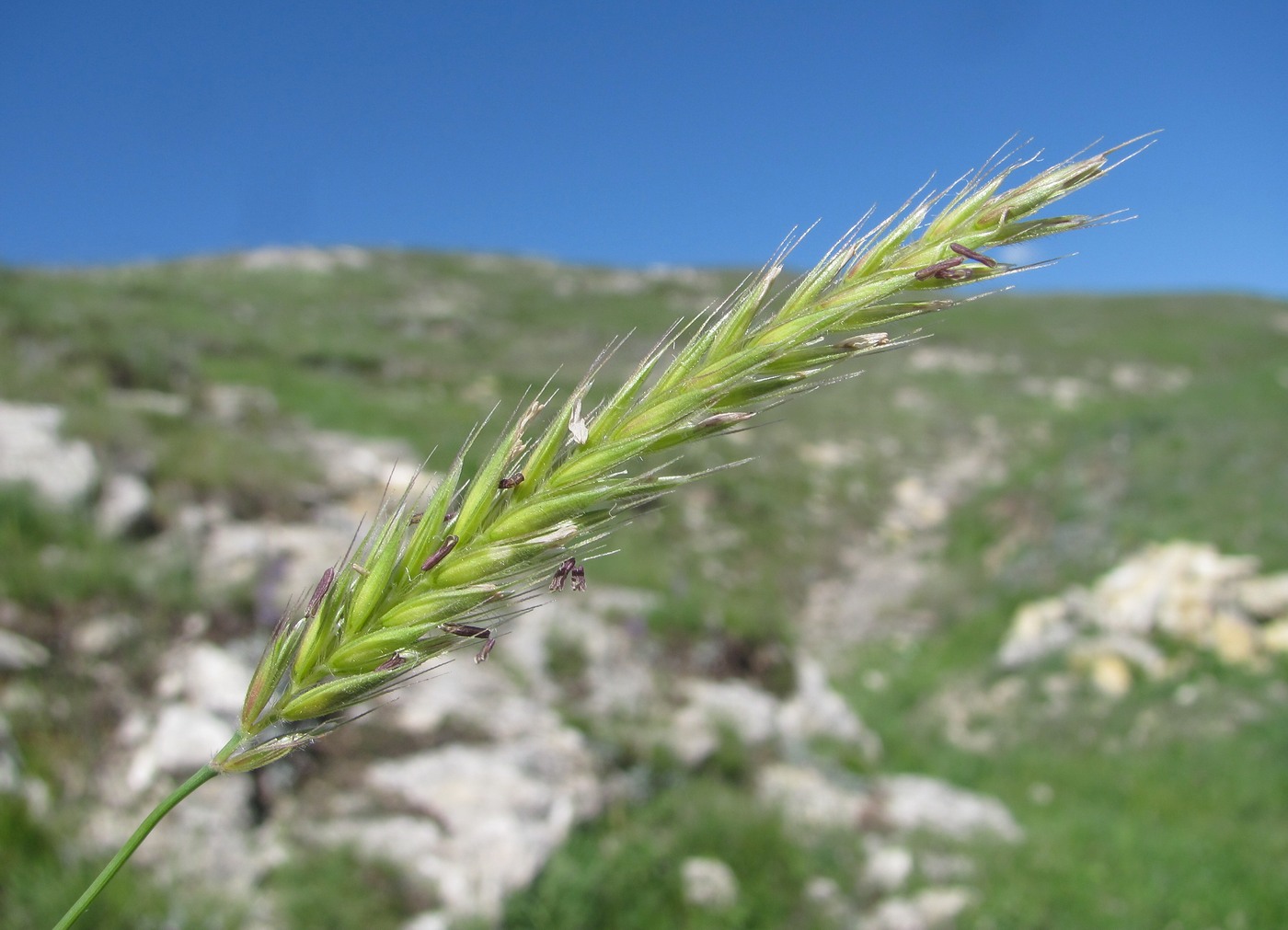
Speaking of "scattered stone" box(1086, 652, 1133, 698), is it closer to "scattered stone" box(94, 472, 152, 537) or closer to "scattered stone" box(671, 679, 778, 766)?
"scattered stone" box(671, 679, 778, 766)

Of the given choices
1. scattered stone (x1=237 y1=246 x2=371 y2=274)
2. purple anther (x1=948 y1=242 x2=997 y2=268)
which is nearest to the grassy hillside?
purple anther (x1=948 y1=242 x2=997 y2=268)

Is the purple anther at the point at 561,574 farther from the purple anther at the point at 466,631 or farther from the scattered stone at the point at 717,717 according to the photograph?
the scattered stone at the point at 717,717

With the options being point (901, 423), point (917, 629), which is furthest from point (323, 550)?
point (901, 423)

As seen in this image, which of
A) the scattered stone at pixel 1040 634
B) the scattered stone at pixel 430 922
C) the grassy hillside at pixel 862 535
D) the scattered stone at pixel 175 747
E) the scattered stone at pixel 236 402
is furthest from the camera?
the scattered stone at pixel 1040 634

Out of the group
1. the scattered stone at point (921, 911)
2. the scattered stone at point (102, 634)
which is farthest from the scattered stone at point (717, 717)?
the scattered stone at point (102, 634)

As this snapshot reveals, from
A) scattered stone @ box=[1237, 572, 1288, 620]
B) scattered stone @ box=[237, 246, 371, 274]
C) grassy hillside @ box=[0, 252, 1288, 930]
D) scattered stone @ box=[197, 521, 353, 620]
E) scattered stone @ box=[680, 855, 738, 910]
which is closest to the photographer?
scattered stone @ box=[680, 855, 738, 910]

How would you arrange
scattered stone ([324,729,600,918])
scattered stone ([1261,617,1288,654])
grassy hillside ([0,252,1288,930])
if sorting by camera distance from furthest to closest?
scattered stone ([1261,617,1288,654]) → grassy hillside ([0,252,1288,930]) → scattered stone ([324,729,600,918])
